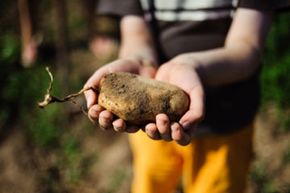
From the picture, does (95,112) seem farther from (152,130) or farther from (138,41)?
(138,41)

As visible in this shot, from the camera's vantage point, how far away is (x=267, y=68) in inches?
112

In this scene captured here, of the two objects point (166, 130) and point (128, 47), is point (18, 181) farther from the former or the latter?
point (166, 130)

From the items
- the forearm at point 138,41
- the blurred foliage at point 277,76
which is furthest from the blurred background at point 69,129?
the forearm at point 138,41

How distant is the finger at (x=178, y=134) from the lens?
1.25 meters

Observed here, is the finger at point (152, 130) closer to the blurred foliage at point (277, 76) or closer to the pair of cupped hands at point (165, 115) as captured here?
the pair of cupped hands at point (165, 115)

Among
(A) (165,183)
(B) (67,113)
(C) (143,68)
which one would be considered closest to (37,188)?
(B) (67,113)

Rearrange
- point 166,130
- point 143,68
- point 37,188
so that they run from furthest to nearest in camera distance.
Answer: point 37,188 < point 143,68 < point 166,130

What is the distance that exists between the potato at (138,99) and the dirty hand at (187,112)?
0.09 feet

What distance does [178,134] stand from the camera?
1.24 m

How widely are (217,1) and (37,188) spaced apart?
1.22m

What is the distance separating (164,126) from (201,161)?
0.43 m

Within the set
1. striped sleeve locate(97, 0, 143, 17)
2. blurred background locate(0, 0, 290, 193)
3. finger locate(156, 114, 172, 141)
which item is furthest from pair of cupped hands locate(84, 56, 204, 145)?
blurred background locate(0, 0, 290, 193)

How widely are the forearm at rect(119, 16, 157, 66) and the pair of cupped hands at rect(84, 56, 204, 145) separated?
9 cm

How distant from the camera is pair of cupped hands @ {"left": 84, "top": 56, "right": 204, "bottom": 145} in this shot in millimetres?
1261
